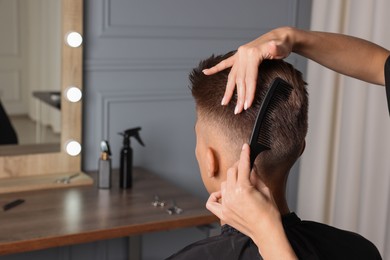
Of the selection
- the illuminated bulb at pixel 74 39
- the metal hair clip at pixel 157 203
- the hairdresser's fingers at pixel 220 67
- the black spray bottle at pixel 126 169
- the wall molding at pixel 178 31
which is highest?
the wall molding at pixel 178 31

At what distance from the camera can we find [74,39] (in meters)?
2.26

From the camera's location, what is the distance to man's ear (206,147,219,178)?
1.24m

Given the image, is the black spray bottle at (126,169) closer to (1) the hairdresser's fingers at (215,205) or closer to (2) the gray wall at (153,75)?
(2) the gray wall at (153,75)

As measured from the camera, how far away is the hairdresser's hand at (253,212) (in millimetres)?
978

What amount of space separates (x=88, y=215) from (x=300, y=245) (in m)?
0.90

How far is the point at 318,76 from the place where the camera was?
2742 millimetres

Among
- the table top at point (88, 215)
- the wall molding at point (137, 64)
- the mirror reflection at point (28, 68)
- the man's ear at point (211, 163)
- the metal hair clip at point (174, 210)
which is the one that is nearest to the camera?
the man's ear at point (211, 163)

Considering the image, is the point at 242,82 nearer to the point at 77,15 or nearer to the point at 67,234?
the point at 67,234

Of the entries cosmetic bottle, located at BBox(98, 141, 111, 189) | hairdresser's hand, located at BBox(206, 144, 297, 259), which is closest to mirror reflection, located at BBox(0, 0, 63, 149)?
cosmetic bottle, located at BBox(98, 141, 111, 189)

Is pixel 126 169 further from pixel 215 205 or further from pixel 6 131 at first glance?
pixel 215 205

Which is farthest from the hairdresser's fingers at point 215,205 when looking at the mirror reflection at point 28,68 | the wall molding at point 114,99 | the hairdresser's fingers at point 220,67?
the wall molding at point 114,99

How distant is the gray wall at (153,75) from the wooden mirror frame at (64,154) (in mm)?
68

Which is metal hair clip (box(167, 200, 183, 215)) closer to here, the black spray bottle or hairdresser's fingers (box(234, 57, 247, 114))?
the black spray bottle

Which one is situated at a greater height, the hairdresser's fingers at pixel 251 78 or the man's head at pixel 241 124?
the hairdresser's fingers at pixel 251 78
